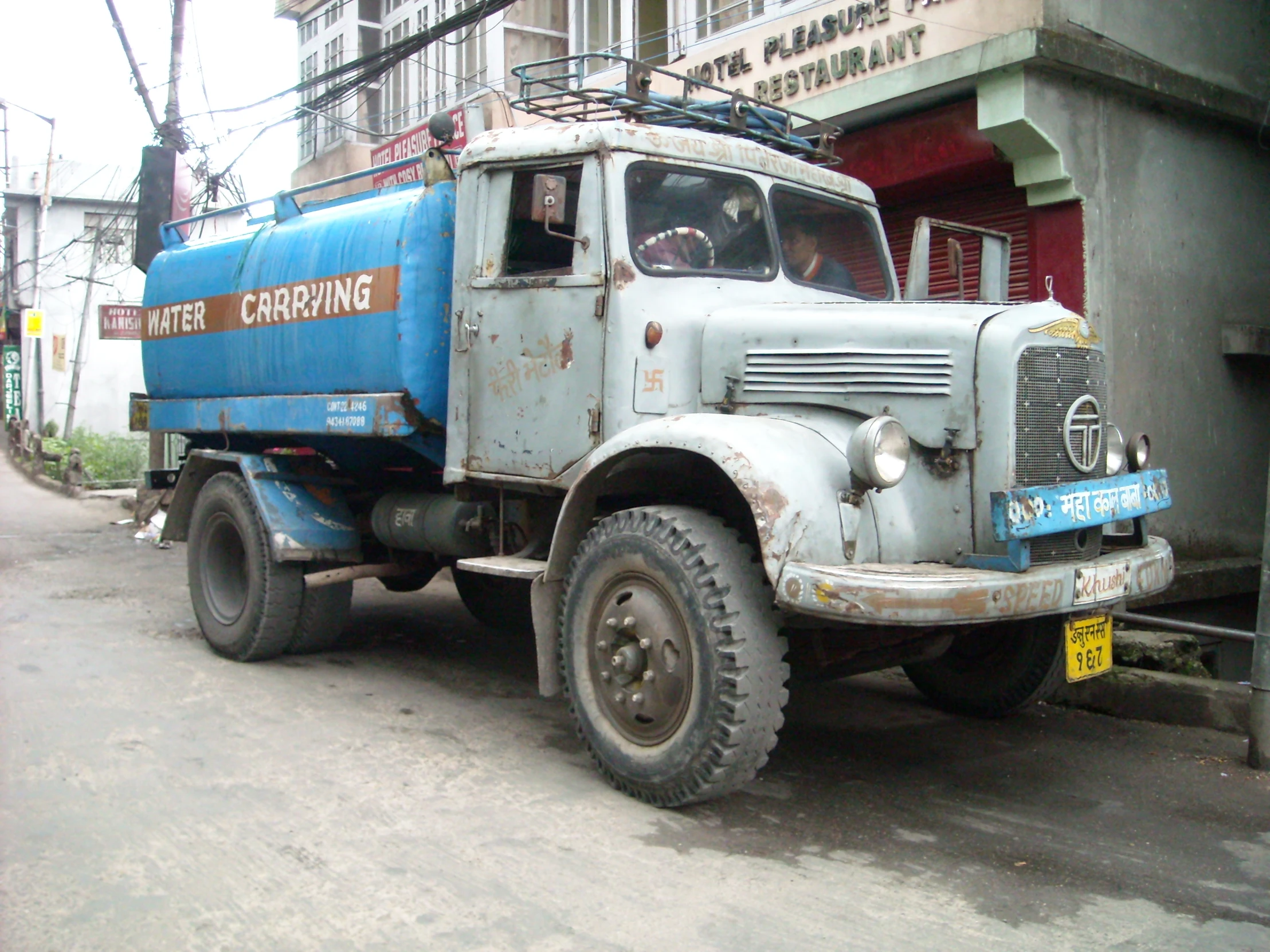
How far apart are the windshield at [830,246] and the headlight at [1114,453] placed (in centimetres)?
133

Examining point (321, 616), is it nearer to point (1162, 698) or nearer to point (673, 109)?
point (673, 109)

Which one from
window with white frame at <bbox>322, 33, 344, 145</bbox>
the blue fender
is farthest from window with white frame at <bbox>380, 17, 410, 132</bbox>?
the blue fender

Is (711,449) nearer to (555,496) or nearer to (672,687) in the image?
(672,687)

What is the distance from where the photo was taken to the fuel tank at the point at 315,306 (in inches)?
211

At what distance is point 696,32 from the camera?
10484mm

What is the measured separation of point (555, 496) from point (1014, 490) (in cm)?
201

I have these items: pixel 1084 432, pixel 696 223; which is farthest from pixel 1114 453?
pixel 696 223

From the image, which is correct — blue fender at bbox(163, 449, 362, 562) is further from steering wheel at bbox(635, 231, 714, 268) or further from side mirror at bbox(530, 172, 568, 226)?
steering wheel at bbox(635, 231, 714, 268)

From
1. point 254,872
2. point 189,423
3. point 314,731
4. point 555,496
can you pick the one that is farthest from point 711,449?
point 189,423

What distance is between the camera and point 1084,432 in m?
4.07

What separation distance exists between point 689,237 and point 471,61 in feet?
36.5

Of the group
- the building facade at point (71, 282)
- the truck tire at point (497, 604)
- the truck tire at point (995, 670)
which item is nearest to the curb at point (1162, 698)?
the truck tire at point (995, 670)

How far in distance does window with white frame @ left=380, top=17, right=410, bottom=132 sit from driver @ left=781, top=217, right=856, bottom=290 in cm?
1240

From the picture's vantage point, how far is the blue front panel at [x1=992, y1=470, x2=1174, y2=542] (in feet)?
12.2
